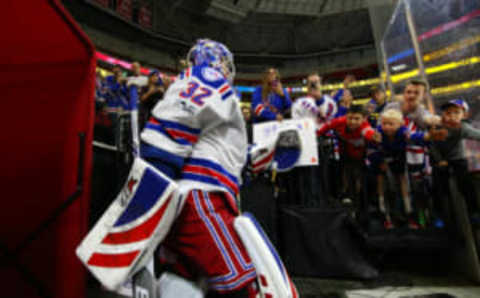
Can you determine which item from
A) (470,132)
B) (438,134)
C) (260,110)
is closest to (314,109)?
(260,110)

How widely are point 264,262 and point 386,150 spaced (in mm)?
2924

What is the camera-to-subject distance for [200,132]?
4.43 feet

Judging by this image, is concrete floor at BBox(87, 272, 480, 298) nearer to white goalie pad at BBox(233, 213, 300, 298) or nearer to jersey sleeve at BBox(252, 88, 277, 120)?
white goalie pad at BBox(233, 213, 300, 298)

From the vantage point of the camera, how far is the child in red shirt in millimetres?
3769

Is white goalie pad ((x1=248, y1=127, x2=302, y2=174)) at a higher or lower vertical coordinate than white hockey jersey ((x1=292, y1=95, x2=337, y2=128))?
lower

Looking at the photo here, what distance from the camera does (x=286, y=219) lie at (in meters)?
3.18

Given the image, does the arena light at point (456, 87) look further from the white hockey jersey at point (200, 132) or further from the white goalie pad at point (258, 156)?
the white hockey jersey at point (200, 132)

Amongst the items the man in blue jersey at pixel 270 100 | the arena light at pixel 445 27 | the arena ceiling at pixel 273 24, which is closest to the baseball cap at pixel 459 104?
the arena light at pixel 445 27

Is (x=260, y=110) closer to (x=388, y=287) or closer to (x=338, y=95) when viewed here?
(x=338, y=95)

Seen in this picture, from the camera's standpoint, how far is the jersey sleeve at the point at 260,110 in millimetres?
4438

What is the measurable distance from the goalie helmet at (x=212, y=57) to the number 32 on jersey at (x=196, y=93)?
0.80 ft

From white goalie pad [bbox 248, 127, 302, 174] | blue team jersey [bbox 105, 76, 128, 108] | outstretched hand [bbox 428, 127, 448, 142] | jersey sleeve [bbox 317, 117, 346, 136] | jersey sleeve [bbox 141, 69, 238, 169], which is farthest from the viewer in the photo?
blue team jersey [bbox 105, 76, 128, 108]

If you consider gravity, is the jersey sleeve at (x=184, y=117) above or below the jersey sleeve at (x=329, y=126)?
below

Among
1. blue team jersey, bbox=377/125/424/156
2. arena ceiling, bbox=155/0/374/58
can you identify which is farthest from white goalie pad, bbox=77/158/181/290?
arena ceiling, bbox=155/0/374/58
